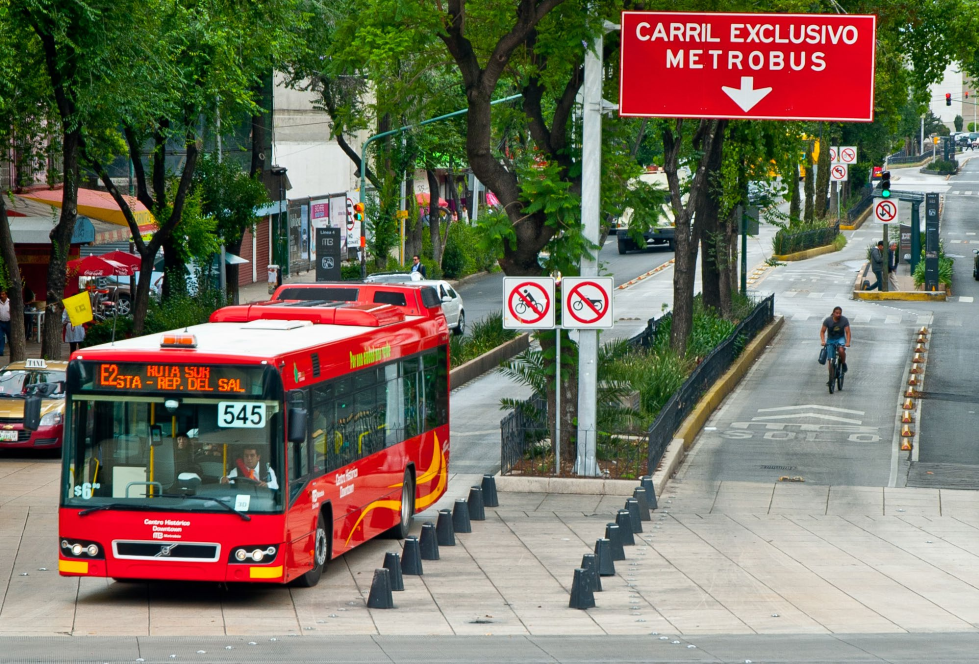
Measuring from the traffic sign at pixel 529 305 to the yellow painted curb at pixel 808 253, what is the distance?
39.9 metres

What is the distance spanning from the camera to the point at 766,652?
1041 centimetres

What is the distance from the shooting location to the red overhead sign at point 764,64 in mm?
16375

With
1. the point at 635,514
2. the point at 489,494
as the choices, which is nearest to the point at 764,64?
the point at 635,514

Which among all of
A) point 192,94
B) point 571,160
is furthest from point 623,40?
point 192,94

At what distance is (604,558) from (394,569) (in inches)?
85.6

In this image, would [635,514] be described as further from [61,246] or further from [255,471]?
[61,246]

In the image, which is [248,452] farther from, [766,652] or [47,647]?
[766,652]

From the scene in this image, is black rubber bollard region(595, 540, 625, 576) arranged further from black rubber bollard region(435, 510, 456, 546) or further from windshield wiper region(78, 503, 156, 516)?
windshield wiper region(78, 503, 156, 516)

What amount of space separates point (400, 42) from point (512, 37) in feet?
4.81

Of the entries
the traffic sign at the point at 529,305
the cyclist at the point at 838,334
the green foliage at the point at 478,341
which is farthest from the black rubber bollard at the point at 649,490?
the green foliage at the point at 478,341

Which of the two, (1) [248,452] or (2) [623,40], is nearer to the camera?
(1) [248,452]

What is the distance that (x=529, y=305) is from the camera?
17547mm

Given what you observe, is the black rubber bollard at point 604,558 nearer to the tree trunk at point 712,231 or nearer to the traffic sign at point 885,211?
the tree trunk at point 712,231

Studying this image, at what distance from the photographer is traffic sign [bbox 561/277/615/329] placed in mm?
17500
